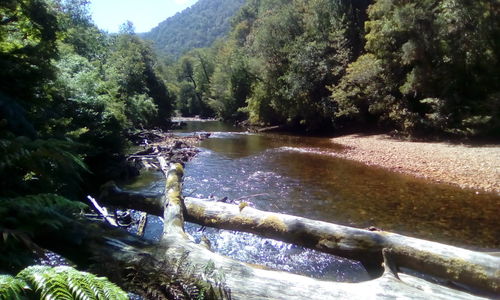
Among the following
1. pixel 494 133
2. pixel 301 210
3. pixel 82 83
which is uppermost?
pixel 82 83

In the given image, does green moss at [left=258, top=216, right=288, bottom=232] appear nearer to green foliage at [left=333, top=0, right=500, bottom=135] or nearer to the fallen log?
the fallen log

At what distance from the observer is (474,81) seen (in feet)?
69.2

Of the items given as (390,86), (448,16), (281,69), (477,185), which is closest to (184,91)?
(281,69)

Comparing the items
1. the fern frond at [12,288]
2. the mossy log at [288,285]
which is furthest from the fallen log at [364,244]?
the fern frond at [12,288]

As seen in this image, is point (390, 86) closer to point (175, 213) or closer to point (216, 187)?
point (216, 187)

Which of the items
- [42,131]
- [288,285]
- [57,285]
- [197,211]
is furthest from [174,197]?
[57,285]

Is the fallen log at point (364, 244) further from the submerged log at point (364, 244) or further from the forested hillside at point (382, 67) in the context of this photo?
the forested hillside at point (382, 67)

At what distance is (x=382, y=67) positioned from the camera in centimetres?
2547

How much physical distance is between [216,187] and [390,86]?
1808cm

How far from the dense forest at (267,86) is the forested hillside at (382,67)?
0.09m

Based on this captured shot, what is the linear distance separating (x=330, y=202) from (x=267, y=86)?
29041 mm

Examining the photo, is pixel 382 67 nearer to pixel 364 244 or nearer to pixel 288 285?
pixel 364 244

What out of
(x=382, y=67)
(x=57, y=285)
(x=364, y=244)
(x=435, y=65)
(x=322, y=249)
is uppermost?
(x=382, y=67)

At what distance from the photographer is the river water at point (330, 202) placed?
7.37 m
